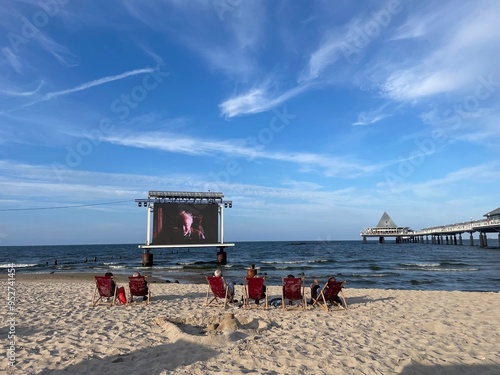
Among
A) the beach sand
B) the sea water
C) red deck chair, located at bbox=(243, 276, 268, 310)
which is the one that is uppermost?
red deck chair, located at bbox=(243, 276, 268, 310)

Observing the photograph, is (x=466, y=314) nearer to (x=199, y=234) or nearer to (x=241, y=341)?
(x=241, y=341)

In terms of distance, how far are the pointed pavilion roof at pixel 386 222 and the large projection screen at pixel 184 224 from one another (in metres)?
83.3

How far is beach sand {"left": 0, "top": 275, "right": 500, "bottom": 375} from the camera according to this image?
4656 millimetres

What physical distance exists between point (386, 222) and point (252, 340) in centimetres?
10956

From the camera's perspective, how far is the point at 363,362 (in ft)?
16.0

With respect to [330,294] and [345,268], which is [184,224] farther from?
[330,294]

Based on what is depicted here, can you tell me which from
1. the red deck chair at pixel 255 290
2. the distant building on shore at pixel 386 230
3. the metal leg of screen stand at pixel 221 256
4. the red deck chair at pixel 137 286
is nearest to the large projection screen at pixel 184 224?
the metal leg of screen stand at pixel 221 256

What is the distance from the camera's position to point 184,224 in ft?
111

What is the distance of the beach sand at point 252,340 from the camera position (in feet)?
15.3

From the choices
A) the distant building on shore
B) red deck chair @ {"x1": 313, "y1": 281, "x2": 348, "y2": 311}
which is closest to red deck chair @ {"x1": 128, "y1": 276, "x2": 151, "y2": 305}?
red deck chair @ {"x1": 313, "y1": 281, "x2": 348, "y2": 311}

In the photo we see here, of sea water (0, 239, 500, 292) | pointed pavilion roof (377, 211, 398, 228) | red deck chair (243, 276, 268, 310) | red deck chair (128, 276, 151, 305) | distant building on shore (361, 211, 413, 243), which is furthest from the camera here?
pointed pavilion roof (377, 211, 398, 228)

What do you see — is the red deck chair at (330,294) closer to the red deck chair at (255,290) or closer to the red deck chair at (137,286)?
the red deck chair at (255,290)

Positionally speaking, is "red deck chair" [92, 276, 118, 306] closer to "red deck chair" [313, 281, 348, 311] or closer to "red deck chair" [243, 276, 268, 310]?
"red deck chair" [243, 276, 268, 310]

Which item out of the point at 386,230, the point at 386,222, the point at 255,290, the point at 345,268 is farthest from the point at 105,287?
the point at 386,222
